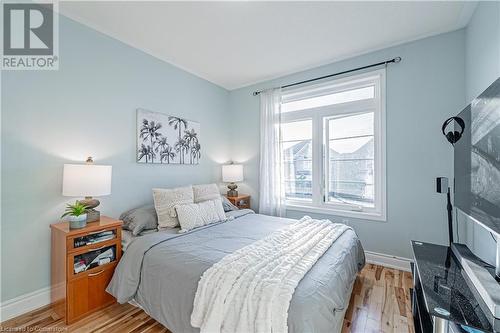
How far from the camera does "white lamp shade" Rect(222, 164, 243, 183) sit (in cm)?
376

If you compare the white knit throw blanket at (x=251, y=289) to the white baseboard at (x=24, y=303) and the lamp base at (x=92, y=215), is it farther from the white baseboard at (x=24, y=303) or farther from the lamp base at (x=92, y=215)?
the white baseboard at (x=24, y=303)

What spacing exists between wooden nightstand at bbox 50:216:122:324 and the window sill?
244 centimetres

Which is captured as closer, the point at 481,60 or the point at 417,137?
the point at 481,60

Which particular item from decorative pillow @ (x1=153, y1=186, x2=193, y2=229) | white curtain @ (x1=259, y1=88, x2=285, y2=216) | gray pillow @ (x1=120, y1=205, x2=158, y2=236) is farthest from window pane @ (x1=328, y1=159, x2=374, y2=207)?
gray pillow @ (x1=120, y1=205, x2=158, y2=236)

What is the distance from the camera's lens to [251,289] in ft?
4.11

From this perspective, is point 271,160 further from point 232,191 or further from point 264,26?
point 264,26

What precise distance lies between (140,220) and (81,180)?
2.16ft

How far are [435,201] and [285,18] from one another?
8.46ft

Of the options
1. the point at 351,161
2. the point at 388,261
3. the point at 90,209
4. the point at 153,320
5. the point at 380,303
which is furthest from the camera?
the point at 351,161

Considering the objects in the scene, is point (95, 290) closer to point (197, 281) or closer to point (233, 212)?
point (197, 281)

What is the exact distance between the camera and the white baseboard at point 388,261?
8.79ft

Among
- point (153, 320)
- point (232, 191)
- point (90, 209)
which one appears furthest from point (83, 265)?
point (232, 191)

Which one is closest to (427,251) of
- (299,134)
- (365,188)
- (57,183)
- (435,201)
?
(435,201)

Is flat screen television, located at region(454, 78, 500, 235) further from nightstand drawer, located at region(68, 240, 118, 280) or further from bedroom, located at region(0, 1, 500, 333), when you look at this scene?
nightstand drawer, located at region(68, 240, 118, 280)
